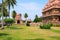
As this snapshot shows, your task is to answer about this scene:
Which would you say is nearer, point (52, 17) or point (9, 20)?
point (9, 20)

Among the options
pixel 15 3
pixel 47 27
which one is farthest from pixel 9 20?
pixel 47 27

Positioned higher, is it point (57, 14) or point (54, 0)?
point (54, 0)

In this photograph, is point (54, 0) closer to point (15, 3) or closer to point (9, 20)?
point (15, 3)

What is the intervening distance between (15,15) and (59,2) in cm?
4062

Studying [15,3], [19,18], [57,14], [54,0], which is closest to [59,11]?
[57,14]

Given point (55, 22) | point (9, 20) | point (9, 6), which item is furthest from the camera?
point (55, 22)

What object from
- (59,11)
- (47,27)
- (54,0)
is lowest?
(47,27)

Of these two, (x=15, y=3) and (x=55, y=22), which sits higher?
(x=15, y=3)

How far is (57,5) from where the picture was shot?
6297cm

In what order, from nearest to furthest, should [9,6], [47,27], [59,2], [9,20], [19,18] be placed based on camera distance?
[47,27], [9,20], [9,6], [59,2], [19,18]

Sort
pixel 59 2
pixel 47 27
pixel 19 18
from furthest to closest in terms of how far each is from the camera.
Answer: pixel 19 18 < pixel 59 2 < pixel 47 27

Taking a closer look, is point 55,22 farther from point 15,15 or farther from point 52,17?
point 15,15

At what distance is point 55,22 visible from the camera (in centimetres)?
6081

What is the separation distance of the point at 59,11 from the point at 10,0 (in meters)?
21.4
